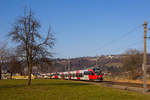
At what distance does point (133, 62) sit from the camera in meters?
60.1

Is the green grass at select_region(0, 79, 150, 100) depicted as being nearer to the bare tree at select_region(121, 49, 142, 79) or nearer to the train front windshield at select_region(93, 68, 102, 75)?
the train front windshield at select_region(93, 68, 102, 75)

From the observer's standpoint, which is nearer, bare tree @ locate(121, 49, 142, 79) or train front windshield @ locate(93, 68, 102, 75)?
train front windshield @ locate(93, 68, 102, 75)

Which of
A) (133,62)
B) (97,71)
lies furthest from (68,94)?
(133,62)

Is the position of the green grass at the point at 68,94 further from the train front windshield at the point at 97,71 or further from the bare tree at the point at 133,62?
the bare tree at the point at 133,62

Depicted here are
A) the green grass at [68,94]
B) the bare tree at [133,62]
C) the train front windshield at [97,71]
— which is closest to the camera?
the green grass at [68,94]

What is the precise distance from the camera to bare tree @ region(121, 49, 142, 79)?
5878 centimetres

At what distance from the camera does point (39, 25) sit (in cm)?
3006

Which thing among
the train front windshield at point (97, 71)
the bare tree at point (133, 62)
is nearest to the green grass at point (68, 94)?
the train front windshield at point (97, 71)

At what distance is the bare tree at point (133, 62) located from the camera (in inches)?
2314

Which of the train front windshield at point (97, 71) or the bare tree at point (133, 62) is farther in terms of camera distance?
the bare tree at point (133, 62)

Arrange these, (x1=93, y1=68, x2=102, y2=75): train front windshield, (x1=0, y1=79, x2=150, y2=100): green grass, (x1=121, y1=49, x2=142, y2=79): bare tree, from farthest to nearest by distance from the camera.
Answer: (x1=121, y1=49, x2=142, y2=79): bare tree, (x1=93, y1=68, x2=102, y2=75): train front windshield, (x1=0, y1=79, x2=150, y2=100): green grass

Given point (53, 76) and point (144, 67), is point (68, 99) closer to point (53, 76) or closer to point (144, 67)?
point (144, 67)

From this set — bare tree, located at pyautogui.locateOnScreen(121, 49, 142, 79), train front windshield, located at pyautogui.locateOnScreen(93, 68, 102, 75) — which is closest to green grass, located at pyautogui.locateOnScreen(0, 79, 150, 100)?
train front windshield, located at pyautogui.locateOnScreen(93, 68, 102, 75)

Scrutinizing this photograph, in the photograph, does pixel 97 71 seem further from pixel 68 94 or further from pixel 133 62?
pixel 68 94
